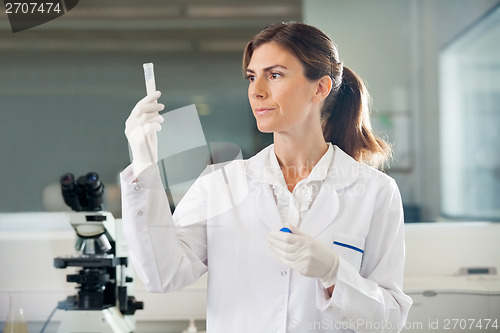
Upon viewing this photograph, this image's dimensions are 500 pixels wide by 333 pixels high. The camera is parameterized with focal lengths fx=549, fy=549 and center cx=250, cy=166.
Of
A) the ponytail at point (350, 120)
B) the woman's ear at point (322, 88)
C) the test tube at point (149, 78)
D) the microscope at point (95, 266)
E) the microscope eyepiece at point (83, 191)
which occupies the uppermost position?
the test tube at point (149, 78)

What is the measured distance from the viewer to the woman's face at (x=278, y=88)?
102 centimetres

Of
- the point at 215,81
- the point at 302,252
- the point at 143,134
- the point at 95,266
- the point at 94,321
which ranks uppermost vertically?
the point at 215,81

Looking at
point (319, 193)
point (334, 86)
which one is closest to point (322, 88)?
point (334, 86)

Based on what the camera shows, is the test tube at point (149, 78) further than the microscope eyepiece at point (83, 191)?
No

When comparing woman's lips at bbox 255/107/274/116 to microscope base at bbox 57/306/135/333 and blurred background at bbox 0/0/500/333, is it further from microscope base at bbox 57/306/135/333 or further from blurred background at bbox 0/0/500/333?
microscope base at bbox 57/306/135/333

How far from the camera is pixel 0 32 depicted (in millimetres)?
1453

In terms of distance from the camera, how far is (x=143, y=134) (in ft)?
3.02

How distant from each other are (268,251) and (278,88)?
310 mm

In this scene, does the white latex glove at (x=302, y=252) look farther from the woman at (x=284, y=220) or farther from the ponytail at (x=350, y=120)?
the ponytail at (x=350, y=120)

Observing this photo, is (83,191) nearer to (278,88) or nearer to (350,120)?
(278,88)

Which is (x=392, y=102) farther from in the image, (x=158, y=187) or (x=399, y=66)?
(x=158, y=187)

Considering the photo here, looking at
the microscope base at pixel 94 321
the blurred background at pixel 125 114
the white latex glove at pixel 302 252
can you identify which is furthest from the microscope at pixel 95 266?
the white latex glove at pixel 302 252

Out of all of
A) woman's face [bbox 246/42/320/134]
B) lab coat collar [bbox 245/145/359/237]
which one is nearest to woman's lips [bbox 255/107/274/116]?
woman's face [bbox 246/42/320/134]

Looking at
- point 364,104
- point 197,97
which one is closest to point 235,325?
point 364,104
